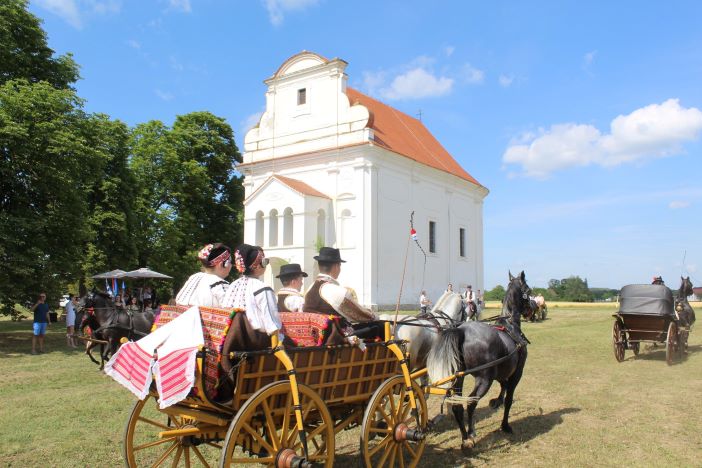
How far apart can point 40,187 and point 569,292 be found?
4230 centimetres

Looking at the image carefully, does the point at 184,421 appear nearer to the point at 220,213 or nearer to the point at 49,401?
the point at 49,401

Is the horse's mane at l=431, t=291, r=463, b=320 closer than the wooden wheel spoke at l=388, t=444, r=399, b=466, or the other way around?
the wooden wheel spoke at l=388, t=444, r=399, b=466

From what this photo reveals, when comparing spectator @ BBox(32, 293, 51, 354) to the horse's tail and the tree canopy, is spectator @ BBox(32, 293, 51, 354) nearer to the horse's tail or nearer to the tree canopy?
the tree canopy

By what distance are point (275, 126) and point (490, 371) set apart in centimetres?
2904

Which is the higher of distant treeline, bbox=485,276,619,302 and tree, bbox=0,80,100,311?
tree, bbox=0,80,100,311

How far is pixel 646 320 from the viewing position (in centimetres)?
1200

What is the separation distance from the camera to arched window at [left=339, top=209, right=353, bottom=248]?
30.3 m

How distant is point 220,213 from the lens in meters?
35.4

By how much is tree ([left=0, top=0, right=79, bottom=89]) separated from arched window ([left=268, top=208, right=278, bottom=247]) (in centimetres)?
1266

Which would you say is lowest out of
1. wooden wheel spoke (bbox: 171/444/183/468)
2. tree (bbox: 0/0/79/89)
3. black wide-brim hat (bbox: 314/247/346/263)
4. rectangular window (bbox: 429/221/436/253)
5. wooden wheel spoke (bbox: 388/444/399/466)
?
wooden wheel spoke (bbox: 388/444/399/466)

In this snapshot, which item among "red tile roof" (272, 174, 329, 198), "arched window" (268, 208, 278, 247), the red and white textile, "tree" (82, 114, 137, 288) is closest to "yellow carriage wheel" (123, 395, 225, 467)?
the red and white textile

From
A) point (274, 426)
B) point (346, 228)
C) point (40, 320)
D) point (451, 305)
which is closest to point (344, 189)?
point (346, 228)

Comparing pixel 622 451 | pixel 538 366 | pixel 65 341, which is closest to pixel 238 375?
pixel 622 451

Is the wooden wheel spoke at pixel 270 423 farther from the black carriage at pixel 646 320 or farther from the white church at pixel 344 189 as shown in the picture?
the white church at pixel 344 189
